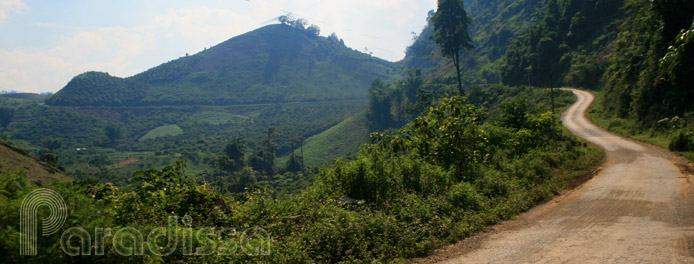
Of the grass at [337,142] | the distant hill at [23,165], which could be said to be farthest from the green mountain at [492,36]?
the distant hill at [23,165]

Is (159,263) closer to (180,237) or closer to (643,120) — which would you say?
(180,237)

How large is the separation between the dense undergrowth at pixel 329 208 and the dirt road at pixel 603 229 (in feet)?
1.85

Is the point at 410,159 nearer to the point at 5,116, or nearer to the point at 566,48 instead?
the point at 566,48

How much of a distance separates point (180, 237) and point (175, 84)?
168 m

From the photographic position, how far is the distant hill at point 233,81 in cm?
12888

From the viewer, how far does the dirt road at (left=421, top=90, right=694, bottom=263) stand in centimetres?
527

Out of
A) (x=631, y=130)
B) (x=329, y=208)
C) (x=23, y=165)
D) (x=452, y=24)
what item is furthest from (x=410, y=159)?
(x=452, y=24)

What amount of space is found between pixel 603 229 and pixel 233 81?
167m

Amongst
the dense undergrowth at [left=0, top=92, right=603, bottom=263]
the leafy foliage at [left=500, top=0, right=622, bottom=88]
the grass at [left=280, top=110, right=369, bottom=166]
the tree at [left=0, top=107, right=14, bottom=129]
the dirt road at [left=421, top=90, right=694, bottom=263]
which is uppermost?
the leafy foliage at [left=500, top=0, right=622, bottom=88]

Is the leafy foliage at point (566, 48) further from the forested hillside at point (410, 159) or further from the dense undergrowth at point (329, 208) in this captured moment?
the dense undergrowth at point (329, 208)

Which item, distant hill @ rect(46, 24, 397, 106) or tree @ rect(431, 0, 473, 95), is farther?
distant hill @ rect(46, 24, 397, 106)

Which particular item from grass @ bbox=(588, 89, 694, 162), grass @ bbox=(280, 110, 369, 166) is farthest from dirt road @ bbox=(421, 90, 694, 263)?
grass @ bbox=(280, 110, 369, 166)

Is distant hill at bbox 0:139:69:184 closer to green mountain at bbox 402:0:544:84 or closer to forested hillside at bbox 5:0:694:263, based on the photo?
forested hillside at bbox 5:0:694:263

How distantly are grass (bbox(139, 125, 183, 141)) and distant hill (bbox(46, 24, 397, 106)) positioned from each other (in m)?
24.4
